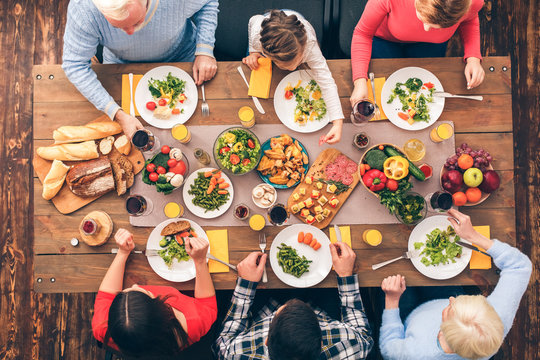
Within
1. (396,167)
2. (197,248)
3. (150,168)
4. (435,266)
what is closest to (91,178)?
(150,168)

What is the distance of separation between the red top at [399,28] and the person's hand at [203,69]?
82 centimetres

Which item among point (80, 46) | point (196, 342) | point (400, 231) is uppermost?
point (80, 46)

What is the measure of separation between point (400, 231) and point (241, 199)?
3.02ft

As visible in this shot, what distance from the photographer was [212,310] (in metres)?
2.02

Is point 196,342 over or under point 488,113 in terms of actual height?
under

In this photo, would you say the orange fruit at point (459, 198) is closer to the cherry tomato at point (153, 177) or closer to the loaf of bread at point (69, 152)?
the cherry tomato at point (153, 177)

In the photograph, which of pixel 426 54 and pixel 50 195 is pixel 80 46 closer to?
pixel 50 195

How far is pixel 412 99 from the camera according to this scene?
203 cm

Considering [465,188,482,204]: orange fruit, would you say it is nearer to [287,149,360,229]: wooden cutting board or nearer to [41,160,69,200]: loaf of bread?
[287,149,360,229]: wooden cutting board

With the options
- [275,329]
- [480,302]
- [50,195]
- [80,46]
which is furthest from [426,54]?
[50,195]

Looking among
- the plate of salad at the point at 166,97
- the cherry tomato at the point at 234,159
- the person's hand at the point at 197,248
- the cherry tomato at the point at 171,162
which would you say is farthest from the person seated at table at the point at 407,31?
the person's hand at the point at 197,248

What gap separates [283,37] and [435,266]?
1482 millimetres

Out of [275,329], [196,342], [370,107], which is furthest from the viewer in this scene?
[196,342]

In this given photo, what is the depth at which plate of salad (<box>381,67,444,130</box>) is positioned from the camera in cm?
201
